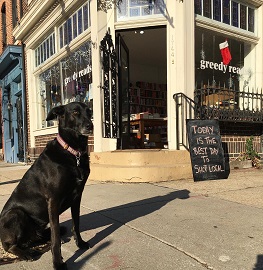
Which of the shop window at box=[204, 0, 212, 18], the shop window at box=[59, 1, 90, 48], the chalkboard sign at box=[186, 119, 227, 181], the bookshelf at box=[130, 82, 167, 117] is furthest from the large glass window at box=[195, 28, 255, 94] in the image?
the bookshelf at box=[130, 82, 167, 117]

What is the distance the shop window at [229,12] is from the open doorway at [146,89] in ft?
4.29

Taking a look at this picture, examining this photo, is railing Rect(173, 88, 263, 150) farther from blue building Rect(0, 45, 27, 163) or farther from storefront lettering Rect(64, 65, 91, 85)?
blue building Rect(0, 45, 27, 163)

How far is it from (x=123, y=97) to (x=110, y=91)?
2.43ft

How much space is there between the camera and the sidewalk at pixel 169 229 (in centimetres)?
252

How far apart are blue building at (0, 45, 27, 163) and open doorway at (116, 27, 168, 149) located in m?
4.37

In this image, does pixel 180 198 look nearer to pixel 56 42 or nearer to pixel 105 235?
pixel 105 235

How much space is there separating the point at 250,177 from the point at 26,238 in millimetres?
4987

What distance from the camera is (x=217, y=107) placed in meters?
7.11

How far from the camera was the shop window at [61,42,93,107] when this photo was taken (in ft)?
26.8

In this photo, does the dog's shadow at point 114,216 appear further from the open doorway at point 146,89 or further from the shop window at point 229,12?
the shop window at point 229,12

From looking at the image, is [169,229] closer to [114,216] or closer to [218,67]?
[114,216]

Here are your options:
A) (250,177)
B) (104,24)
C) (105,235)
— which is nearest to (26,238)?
(105,235)

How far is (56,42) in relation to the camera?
986 cm

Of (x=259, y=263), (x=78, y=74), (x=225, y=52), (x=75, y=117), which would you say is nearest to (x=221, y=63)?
(x=225, y=52)
